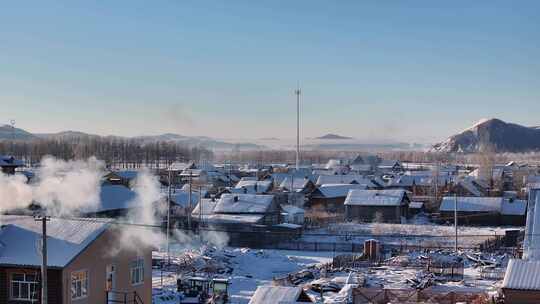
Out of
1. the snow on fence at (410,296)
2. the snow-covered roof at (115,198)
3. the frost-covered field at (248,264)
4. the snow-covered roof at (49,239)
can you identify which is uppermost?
the snow-covered roof at (49,239)

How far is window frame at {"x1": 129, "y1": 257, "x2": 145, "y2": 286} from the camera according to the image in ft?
56.5

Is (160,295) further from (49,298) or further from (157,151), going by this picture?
(157,151)

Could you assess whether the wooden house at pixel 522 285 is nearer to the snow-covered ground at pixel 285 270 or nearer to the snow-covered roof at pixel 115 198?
the snow-covered ground at pixel 285 270

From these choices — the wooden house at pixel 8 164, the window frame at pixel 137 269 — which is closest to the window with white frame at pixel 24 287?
the window frame at pixel 137 269

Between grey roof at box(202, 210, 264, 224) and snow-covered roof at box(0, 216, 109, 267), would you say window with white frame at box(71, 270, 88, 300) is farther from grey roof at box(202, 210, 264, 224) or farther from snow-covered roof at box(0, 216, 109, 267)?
grey roof at box(202, 210, 264, 224)

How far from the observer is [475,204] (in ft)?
152

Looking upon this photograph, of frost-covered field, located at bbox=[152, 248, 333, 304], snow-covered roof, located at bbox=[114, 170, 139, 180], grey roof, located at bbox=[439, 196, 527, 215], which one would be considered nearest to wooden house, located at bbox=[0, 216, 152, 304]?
frost-covered field, located at bbox=[152, 248, 333, 304]

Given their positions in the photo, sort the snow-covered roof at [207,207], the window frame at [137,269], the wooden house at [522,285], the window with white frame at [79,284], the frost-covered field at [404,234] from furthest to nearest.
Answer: the snow-covered roof at [207,207] < the frost-covered field at [404,234] < the window frame at [137,269] < the window with white frame at [79,284] < the wooden house at [522,285]

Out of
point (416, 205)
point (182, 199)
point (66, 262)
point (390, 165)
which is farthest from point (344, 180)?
point (390, 165)

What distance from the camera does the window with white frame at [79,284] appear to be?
49.6ft

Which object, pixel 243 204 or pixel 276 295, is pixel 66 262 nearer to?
pixel 276 295

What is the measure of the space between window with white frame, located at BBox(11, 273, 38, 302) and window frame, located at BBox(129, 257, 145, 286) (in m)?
2.84

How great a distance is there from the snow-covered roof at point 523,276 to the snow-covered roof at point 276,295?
4660mm

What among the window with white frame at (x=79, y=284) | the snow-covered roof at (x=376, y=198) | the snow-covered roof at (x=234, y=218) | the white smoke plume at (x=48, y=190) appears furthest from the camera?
the snow-covered roof at (x=376, y=198)
